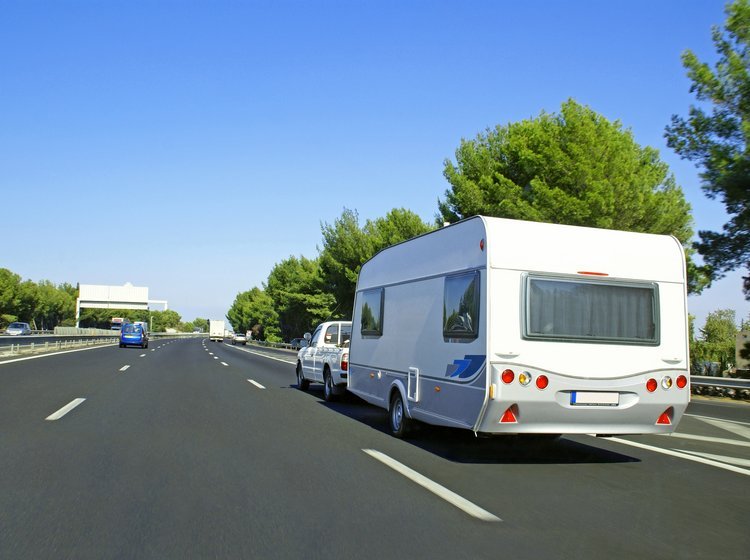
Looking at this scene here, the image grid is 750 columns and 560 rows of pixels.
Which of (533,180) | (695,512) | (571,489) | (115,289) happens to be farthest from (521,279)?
(115,289)

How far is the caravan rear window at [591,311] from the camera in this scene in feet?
24.7

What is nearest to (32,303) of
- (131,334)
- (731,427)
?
(131,334)

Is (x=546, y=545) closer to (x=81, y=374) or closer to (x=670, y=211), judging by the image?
(x=81, y=374)

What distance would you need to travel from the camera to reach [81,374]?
63.8 ft

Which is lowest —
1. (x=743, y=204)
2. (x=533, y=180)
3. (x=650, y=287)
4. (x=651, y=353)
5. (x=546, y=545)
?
(x=546, y=545)

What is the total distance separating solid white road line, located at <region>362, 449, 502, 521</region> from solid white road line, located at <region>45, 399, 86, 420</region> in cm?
536

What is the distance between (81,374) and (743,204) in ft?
64.5

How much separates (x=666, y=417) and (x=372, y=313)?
4953 millimetres

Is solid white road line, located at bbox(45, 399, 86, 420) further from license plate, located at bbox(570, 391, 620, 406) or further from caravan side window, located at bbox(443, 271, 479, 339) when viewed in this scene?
license plate, located at bbox(570, 391, 620, 406)

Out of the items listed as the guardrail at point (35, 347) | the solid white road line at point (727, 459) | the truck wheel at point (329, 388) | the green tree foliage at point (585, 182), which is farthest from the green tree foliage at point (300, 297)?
the solid white road line at point (727, 459)

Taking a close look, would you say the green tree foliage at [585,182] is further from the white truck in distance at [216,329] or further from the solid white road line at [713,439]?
the white truck in distance at [216,329]

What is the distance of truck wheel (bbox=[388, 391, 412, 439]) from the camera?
9.45 metres

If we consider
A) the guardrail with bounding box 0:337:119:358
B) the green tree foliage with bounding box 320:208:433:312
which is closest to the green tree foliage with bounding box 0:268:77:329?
the guardrail with bounding box 0:337:119:358

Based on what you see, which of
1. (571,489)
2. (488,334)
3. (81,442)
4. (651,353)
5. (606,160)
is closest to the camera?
(571,489)
